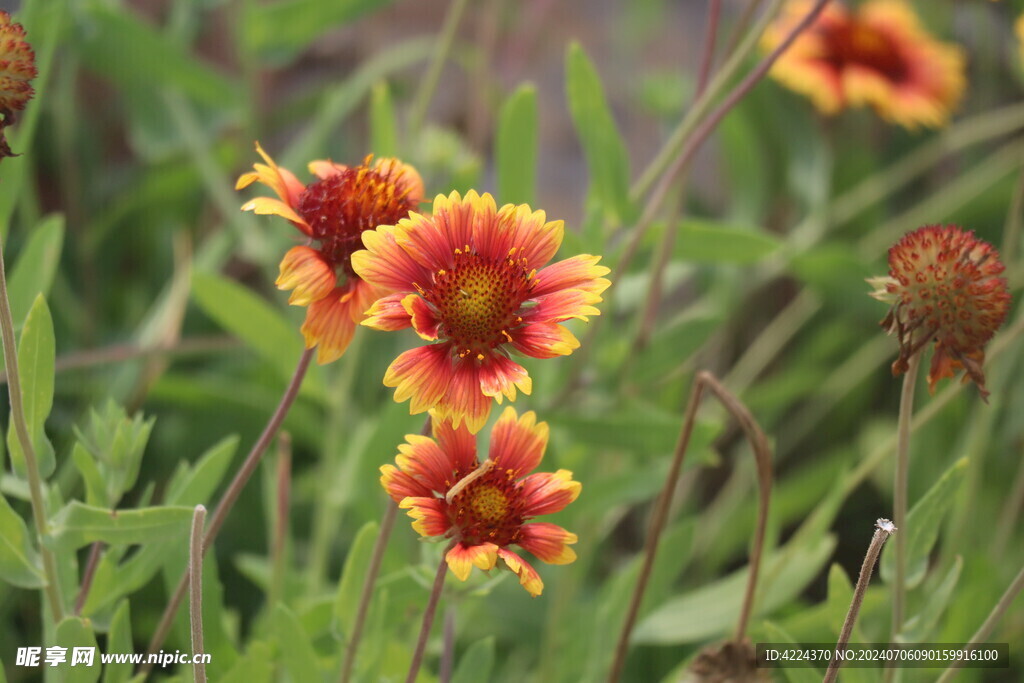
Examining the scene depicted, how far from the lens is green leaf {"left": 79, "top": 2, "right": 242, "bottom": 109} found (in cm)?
91

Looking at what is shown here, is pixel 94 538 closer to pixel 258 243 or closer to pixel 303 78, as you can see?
pixel 258 243

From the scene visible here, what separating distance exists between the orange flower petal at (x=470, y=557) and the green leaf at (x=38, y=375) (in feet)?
0.70

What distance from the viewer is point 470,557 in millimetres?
385

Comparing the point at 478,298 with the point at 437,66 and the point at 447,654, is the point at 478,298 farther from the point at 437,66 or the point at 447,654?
the point at 437,66

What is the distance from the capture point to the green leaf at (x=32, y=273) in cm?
59

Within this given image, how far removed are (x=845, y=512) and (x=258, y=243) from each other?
A: 639 mm

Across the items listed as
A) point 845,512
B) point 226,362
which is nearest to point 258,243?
point 226,362

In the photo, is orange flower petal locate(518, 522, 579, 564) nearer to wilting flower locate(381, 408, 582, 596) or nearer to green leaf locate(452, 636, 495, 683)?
wilting flower locate(381, 408, 582, 596)

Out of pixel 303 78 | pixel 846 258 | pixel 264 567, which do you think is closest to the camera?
pixel 264 567

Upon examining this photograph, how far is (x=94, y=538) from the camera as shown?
1.57ft

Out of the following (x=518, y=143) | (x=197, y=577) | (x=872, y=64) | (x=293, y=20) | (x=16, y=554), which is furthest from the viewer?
(x=872, y=64)

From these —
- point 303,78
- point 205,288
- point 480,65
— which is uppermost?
point 303,78

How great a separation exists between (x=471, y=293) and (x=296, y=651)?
21 centimetres

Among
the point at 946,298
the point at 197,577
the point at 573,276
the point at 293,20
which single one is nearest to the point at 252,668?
the point at 197,577
